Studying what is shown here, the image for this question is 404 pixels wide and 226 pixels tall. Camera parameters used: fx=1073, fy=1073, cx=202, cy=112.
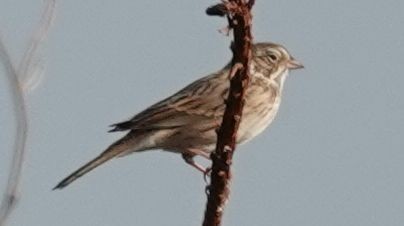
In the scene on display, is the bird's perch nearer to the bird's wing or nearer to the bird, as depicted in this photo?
the bird

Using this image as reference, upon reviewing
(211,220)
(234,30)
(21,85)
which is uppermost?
(234,30)

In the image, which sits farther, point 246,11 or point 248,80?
point 248,80

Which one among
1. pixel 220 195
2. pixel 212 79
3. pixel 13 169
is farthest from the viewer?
pixel 212 79

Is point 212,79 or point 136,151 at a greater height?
point 212,79

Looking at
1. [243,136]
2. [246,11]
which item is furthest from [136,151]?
[246,11]

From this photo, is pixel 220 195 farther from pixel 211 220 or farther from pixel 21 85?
pixel 21 85

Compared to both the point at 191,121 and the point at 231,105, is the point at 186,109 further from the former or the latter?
the point at 231,105

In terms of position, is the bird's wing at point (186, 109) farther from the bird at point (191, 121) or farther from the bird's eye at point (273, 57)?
the bird's eye at point (273, 57)

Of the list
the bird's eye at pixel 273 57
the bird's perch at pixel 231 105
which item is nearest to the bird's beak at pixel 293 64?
the bird's eye at pixel 273 57
